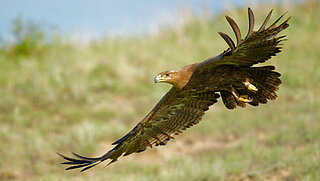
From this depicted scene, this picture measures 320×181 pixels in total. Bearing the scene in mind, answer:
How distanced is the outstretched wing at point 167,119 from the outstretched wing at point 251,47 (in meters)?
0.83

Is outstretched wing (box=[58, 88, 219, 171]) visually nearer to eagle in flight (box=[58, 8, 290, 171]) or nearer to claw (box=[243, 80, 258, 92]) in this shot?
eagle in flight (box=[58, 8, 290, 171])

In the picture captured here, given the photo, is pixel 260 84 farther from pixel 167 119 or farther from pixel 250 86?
pixel 167 119

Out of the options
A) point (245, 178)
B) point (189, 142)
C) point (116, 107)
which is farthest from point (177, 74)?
point (116, 107)

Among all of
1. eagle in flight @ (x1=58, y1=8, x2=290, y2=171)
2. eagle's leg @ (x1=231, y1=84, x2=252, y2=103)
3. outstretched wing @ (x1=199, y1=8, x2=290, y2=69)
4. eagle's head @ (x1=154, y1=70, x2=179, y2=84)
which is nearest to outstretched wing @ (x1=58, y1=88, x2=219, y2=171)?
eagle in flight @ (x1=58, y1=8, x2=290, y2=171)

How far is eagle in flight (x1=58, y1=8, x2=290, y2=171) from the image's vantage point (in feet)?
14.8

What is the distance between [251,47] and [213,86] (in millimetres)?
804

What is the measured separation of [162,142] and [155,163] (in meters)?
2.76

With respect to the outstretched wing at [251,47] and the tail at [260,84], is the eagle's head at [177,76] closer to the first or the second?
the outstretched wing at [251,47]

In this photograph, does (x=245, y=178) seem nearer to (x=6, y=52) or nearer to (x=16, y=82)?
(x=16, y=82)

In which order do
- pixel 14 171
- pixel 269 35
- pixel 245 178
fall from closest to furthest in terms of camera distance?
pixel 269 35
pixel 245 178
pixel 14 171

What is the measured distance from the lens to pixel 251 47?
458cm

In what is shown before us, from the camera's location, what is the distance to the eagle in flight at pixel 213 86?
4.52m

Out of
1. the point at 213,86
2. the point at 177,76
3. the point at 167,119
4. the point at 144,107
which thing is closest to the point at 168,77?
the point at 177,76

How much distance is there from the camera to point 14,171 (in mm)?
8453
